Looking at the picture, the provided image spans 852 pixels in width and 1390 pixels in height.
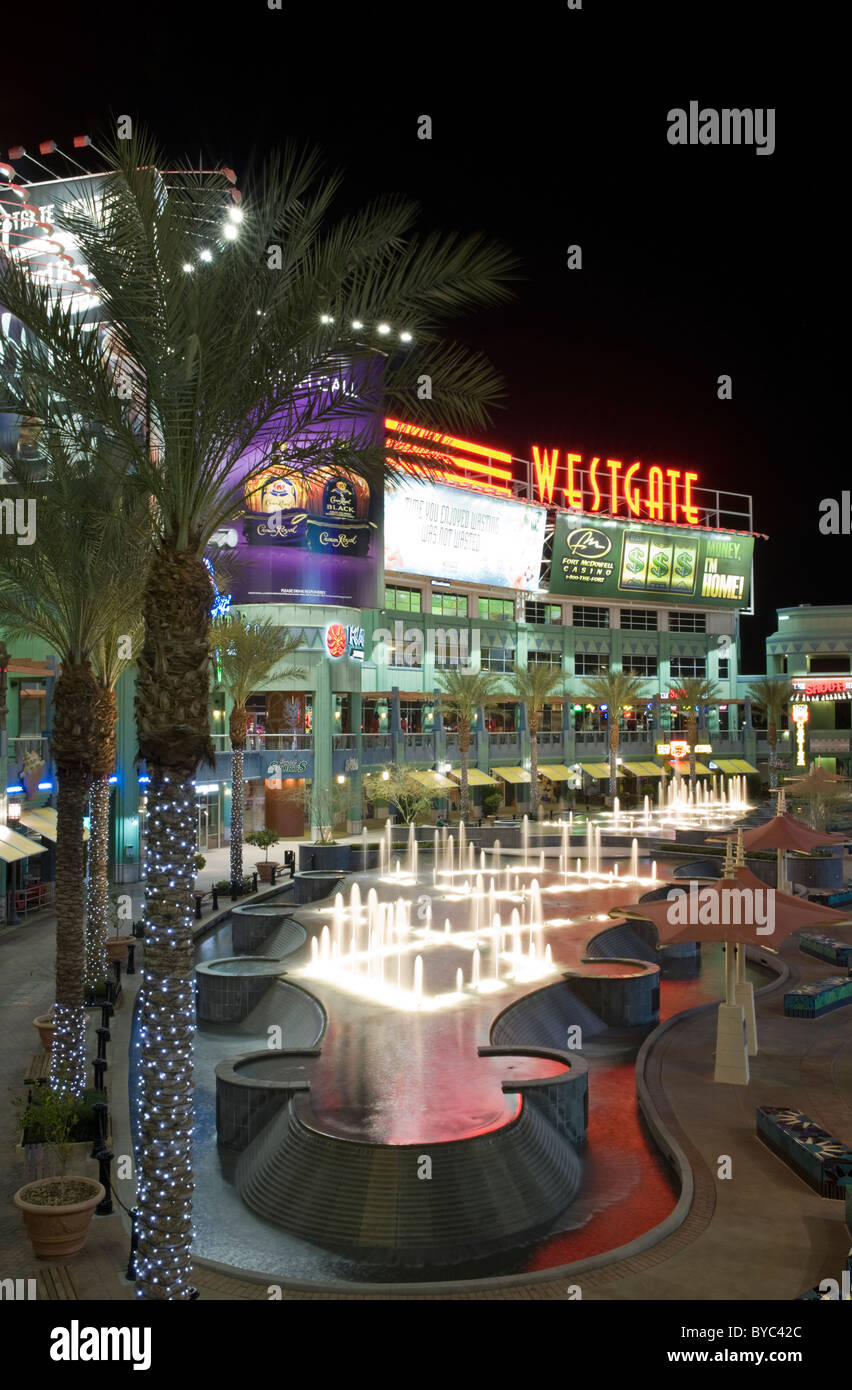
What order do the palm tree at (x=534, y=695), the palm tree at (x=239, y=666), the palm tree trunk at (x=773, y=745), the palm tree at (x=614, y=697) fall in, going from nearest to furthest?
the palm tree at (x=239, y=666) → the palm tree at (x=534, y=695) → the palm tree at (x=614, y=697) → the palm tree trunk at (x=773, y=745)

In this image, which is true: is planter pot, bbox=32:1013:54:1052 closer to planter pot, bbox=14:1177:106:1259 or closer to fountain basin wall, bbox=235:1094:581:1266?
fountain basin wall, bbox=235:1094:581:1266

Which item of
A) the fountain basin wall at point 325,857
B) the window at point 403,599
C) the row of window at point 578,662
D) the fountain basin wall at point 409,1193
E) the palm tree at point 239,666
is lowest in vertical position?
the fountain basin wall at point 409,1193

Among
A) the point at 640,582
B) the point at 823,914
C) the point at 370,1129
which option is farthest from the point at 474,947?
the point at 640,582

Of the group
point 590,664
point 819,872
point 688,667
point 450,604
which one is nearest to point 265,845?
point 819,872

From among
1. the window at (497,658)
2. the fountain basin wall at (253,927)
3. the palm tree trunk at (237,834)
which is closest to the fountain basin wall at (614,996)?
the fountain basin wall at (253,927)

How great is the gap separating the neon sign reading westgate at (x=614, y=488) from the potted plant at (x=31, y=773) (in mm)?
45631

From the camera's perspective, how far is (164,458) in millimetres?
9469

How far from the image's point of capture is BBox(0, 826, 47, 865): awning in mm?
28406

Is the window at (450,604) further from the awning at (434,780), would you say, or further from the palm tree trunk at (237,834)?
the palm tree trunk at (237,834)

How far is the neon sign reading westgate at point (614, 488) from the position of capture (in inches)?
2904

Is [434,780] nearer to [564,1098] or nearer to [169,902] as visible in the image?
[564,1098]

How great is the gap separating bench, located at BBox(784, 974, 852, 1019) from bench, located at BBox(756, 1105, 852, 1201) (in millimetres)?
6268

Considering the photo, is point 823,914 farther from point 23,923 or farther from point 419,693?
point 419,693

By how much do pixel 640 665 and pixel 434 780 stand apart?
29.4 metres
